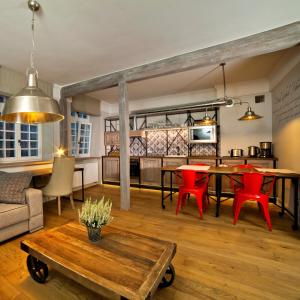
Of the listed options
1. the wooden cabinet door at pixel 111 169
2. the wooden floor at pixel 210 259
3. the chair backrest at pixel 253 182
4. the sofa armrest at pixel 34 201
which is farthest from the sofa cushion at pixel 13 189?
the chair backrest at pixel 253 182

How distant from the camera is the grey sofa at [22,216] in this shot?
88.0 inches

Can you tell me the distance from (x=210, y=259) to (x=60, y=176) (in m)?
2.72

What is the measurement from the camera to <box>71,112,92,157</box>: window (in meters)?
5.20

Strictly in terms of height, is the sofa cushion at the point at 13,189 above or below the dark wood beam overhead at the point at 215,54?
below

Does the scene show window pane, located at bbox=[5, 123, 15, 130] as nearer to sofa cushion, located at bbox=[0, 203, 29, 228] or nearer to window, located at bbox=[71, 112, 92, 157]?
window, located at bbox=[71, 112, 92, 157]

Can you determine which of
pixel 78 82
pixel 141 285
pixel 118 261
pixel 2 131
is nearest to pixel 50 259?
pixel 118 261

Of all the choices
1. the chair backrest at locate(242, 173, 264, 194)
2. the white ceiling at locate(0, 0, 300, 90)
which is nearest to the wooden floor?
the chair backrest at locate(242, 173, 264, 194)

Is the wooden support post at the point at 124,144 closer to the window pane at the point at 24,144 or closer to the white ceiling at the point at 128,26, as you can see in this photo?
the white ceiling at the point at 128,26

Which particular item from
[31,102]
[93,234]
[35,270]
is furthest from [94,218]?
[31,102]

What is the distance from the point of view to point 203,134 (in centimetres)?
471

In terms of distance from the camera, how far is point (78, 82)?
404cm

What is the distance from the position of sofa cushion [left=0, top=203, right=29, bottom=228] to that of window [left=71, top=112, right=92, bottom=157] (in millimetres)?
2856

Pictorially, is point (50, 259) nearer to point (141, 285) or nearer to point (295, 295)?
point (141, 285)

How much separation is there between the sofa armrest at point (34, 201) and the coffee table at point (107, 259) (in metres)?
1.07
